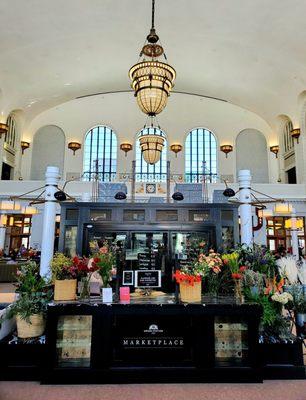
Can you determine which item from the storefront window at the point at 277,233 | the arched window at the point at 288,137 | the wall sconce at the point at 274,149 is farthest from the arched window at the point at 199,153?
the storefront window at the point at 277,233

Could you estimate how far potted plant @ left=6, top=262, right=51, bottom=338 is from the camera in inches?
130

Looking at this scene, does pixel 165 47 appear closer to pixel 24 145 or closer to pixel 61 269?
pixel 24 145

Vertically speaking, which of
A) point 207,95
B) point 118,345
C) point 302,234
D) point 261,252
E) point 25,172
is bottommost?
point 118,345

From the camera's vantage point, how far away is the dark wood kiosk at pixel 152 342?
3129 mm

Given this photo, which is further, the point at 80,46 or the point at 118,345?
the point at 80,46

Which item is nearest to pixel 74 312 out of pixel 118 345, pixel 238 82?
pixel 118 345

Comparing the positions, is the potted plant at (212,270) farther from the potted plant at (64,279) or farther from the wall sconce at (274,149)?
the wall sconce at (274,149)

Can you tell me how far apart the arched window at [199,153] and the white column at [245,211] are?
9.95m

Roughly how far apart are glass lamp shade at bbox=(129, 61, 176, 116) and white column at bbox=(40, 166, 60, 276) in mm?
2631

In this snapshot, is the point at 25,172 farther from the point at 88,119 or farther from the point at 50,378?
the point at 50,378

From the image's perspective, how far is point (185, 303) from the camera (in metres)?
3.24

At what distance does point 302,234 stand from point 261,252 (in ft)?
38.2

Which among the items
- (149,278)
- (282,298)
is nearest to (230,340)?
(282,298)

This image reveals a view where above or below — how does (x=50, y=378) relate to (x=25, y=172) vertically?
below
